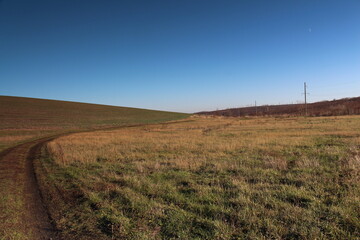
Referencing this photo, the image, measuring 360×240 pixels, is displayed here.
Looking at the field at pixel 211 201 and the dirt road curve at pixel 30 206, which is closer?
the field at pixel 211 201

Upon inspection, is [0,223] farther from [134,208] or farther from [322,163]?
[322,163]

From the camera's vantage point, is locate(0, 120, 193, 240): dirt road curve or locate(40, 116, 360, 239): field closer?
locate(40, 116, 360, 239): field

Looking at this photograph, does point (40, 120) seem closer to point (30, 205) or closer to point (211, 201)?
point (30, 205)

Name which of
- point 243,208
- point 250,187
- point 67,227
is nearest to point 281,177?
point 250,187

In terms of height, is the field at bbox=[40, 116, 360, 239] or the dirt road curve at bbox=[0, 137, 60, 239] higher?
the field at bbox=[40, 116, 360, 239]

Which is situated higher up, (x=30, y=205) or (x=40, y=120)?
(x=40, y=120)

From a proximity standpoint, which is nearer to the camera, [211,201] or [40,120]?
[211,201]

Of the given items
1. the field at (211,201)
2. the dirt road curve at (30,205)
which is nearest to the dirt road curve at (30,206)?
the dirt road curve at (30,205)

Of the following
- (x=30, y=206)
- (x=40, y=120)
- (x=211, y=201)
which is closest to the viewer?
(x=211, y=201)

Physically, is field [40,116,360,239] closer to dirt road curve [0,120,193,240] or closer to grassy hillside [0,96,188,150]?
dirt road curve [0,120,193,240]

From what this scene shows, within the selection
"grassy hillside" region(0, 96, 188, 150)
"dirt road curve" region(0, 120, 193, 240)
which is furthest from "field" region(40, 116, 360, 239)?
"grassy hillside" region(0, 96, 188, 150)

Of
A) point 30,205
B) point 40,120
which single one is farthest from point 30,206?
point 40,120

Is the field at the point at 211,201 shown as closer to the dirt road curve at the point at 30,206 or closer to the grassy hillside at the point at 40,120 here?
the dirt road curve at the point at 30,206

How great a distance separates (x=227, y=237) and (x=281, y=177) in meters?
4.34
